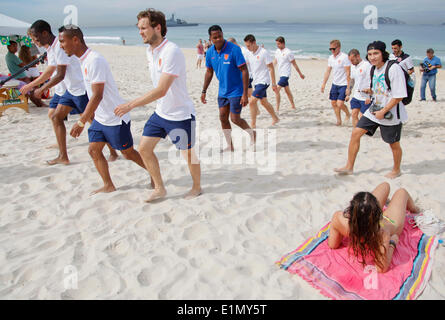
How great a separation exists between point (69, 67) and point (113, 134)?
5.33ft

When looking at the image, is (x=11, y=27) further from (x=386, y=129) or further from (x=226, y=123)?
(x=386, y=129)

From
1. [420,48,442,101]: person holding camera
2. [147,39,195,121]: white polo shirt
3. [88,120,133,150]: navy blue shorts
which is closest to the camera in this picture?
[147,39,195,121]: white polo shirt

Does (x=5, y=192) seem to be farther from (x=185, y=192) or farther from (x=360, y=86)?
(x=360, y=86)

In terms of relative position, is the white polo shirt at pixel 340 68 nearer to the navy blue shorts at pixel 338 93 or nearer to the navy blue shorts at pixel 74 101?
the navy blue shorts at pixel 338 93

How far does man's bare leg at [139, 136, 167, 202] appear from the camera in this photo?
12.1 ft

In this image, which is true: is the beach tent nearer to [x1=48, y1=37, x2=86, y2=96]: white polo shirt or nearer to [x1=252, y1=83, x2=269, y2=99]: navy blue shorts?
[x1=48, y1=37, x2=86, y2=96]: white polo shirt

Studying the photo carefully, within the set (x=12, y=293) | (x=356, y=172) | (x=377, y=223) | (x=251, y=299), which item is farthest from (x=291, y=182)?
(x=12, y=293)

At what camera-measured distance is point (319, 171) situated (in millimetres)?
4844

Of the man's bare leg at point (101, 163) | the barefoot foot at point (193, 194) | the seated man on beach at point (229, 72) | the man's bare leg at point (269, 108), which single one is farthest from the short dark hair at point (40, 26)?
the man's bare leg at point (269, 108)

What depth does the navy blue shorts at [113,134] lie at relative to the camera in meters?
3.81

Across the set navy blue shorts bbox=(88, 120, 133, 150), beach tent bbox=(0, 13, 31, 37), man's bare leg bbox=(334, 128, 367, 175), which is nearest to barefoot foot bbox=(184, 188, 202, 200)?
navy blue shorts bbox=(88, 120, 133, 150)
